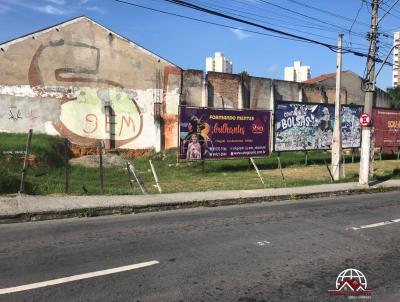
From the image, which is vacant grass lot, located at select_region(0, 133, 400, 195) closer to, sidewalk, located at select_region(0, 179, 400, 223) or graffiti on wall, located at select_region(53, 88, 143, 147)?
sidewalk, located at select_region(0, 179, 400, 223)

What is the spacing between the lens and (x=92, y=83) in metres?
25.7

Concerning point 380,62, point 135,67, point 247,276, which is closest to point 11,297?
point 247,276

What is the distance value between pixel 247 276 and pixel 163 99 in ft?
74.8

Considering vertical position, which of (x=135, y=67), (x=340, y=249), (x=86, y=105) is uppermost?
(x=135, y=67)

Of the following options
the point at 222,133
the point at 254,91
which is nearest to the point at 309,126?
the point at 222,133

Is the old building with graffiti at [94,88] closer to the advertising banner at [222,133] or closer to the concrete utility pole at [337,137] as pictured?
the advertising banner at [222,133]

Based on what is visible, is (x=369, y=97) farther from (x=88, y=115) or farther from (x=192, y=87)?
(x=88, y=115)

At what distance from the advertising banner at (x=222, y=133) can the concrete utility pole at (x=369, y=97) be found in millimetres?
5354

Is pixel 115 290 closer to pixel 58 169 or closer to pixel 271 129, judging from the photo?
pixel 58 169

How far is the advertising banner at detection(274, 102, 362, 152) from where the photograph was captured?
2248 centimetres

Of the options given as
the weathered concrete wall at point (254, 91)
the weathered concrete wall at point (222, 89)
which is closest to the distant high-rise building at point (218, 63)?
the weathered concrete wall at point (254, 91)

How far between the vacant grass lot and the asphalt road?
4.02m

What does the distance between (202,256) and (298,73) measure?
75412 mm

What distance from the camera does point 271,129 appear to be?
22.0m
